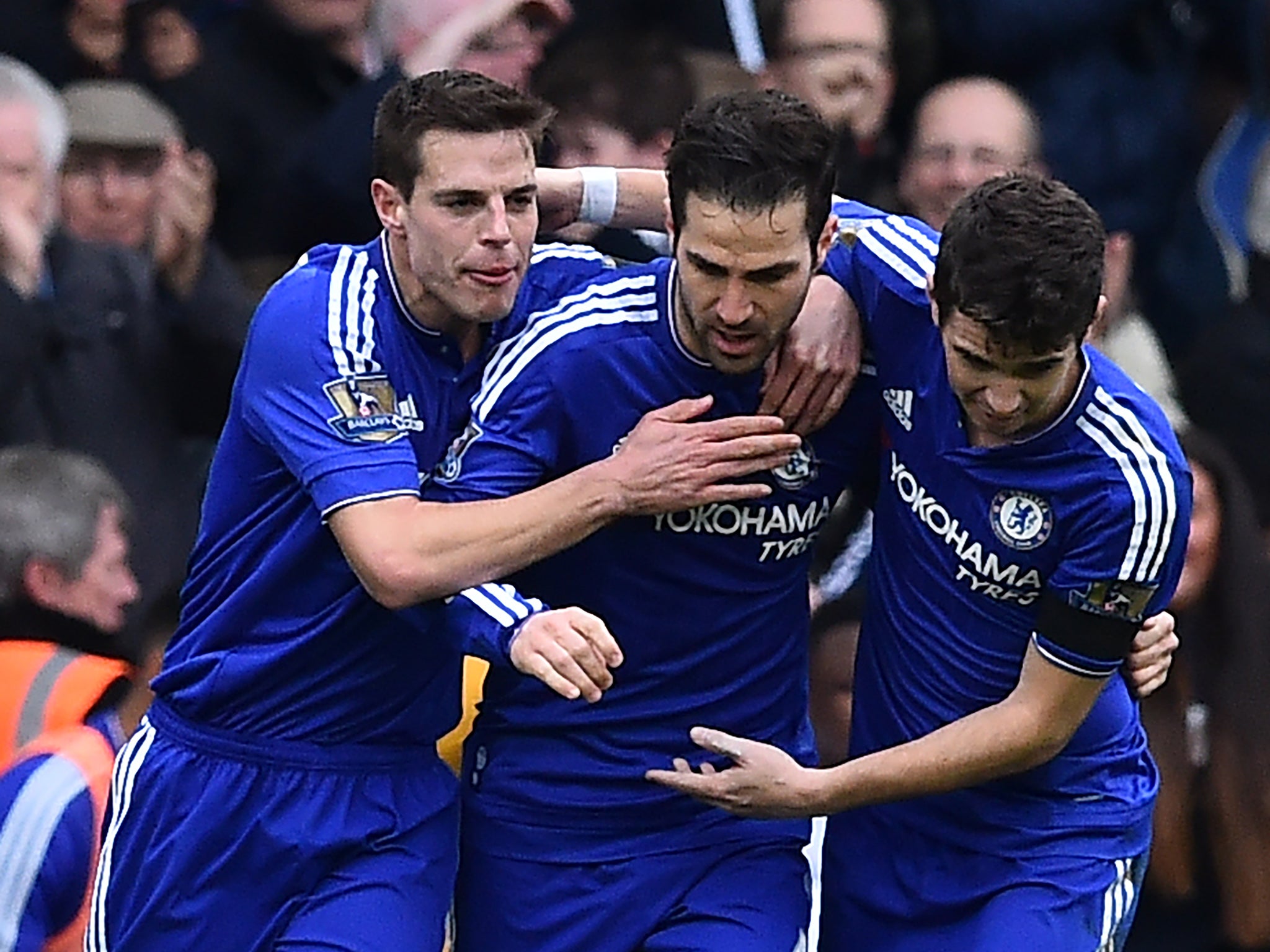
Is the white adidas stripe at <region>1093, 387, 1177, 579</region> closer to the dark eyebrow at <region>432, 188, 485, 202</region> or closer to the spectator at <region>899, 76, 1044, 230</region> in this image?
the dark eyebrow at <region>432, 188, 485, 202</region>

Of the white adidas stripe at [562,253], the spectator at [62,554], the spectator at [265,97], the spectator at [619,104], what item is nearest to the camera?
the white adidas stripe at [562,253]

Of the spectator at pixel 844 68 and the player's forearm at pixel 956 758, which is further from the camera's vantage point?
the spectator at pixel 844 68

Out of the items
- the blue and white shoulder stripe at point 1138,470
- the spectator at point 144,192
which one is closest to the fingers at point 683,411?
the blue and white shoulder stripe at point 1138,470

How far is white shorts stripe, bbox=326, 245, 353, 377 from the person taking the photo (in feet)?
15.9

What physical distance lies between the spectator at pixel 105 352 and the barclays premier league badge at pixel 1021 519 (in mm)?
2765

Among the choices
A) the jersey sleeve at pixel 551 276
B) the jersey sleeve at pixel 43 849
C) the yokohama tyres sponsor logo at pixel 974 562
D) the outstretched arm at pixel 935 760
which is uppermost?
the jersey sleeve at pixel 551 276

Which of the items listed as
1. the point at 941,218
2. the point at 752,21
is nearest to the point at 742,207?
the point at 941,218

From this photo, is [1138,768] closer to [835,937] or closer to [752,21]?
[835,937]

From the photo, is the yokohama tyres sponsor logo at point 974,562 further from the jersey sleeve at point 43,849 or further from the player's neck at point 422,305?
the jersey sleeve at point 43,849

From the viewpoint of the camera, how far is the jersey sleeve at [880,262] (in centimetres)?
493

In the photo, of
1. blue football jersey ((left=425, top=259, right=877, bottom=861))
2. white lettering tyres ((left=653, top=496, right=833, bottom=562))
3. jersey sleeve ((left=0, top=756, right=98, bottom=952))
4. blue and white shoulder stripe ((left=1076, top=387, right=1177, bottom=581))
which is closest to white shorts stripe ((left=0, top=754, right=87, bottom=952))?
jersey sleeve ((left=0, top=756, right=98, bottom=952))

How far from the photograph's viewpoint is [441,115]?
4859 mm

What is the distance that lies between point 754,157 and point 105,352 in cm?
291

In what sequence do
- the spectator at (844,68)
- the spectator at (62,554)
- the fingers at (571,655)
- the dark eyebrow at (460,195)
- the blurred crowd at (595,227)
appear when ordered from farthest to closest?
the spectator at (844,68) → the blurred crowd at (595,227) → the spectator at (62,554) → the dark eyebrow at (460,195) → the fingers at (571,655)
